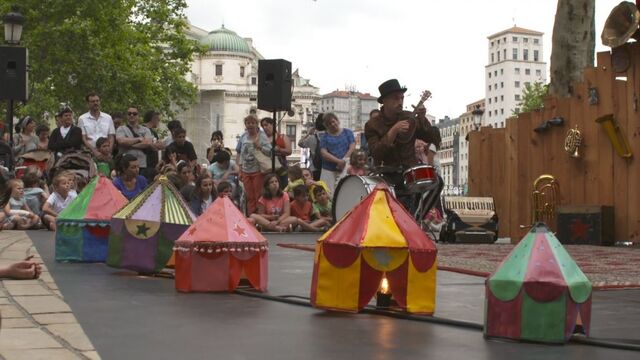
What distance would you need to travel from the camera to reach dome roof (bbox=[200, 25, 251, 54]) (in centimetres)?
15575

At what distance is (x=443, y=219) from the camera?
16922 mm

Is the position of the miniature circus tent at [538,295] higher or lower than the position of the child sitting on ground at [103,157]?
lower

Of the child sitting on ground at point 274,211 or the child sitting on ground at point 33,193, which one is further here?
the child sitting on ground at point 33,193

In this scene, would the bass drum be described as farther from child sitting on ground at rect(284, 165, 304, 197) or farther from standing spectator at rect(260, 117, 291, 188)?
standing spectator at rect(260, 117, 291, 188)

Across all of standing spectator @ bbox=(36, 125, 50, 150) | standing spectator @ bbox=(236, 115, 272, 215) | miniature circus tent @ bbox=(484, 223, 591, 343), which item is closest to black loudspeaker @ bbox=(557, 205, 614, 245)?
standing spectator @ bbox=(236, 115, 272, 215)

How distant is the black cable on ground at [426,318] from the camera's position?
522cm

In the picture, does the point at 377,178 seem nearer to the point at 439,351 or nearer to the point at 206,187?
the point at 206,187

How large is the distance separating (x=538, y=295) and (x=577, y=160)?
36.2 feet

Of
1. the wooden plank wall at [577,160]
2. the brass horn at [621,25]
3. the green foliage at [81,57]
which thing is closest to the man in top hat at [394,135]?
the wooden plank wall at [577,160]

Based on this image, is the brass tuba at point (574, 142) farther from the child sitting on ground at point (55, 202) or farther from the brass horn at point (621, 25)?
the child sitting on ground at point (55, 202)

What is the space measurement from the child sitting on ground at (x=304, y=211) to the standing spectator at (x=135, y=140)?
7.57 ft

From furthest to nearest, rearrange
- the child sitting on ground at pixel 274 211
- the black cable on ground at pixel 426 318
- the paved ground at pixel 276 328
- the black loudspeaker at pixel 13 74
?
1. the black loudspeaker at pixel 13 74
2. the child sitting on ground at pixel 274 211
3. the black cable on ground at pixel 426 318
4. the paved ground at pixel 276 328

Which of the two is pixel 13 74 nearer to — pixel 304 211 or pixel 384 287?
pixel 304 211

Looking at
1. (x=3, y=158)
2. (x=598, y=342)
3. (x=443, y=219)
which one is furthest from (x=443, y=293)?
(x=3, y=158)
